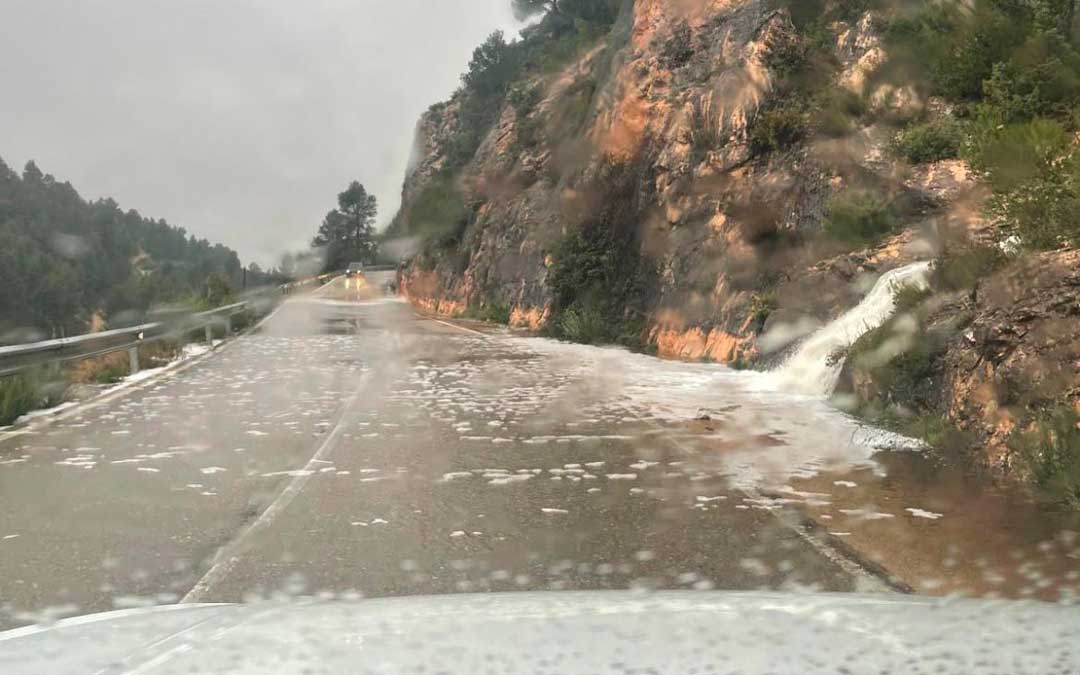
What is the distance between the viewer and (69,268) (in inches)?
2115

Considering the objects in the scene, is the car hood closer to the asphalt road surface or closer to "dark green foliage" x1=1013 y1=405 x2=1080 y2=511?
the asphalt road surface

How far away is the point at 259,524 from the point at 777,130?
1740 centimetres

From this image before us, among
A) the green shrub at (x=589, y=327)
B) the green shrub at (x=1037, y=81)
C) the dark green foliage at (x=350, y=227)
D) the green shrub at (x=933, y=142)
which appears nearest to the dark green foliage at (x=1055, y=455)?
the green shrub at (x=1037, y=81)

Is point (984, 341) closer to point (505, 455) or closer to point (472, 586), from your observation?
point (505, 455)

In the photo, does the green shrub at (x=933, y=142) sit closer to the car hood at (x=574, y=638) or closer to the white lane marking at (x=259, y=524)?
the white lane marking at (x=259, y=524)

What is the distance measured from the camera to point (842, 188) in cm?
1862

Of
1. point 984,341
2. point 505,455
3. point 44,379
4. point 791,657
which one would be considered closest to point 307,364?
point 44,379

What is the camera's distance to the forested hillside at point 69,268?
37.1 m

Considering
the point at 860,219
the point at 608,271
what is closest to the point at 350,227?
the point at 608,271

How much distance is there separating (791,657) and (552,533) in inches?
133

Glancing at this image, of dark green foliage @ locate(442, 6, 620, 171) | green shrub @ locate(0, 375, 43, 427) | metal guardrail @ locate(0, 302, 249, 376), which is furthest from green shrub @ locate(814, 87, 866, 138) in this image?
dark green foliage @ locate(442, 6, 620, 171)

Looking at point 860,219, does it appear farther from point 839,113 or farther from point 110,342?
point 110,342

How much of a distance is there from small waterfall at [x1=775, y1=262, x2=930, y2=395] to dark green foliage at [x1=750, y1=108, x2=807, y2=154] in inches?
243

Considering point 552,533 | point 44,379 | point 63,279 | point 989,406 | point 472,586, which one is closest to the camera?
point 472,586
